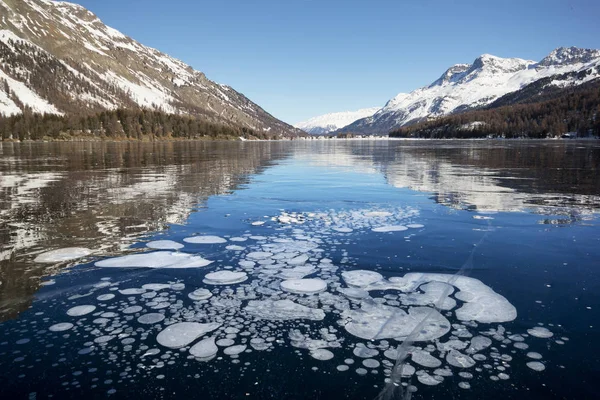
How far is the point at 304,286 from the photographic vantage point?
6891mm

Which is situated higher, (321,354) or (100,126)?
(100,126)

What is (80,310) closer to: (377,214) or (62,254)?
(62,254)

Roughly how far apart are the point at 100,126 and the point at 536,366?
551 feet

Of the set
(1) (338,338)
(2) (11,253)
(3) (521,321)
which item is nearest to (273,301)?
(1) (338,338)

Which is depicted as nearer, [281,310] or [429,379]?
[429,379]

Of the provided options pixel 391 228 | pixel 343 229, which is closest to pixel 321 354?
pixel 343 229

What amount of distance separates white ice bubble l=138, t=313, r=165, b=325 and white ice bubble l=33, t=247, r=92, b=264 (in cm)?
376

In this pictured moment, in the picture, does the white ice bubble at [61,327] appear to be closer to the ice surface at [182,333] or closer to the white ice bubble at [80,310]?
the white ice bubble at [80,310]

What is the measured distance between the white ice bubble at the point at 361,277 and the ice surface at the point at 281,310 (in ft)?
4.32

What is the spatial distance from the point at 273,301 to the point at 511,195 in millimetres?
14354

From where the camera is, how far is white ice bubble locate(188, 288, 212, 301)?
248 inches

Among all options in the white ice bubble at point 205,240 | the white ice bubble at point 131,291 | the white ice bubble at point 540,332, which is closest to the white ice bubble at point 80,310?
the white ice bubble at point 131,291

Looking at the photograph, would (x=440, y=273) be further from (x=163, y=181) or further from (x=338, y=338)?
(x=163, y=181)

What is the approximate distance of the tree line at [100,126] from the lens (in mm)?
128750
